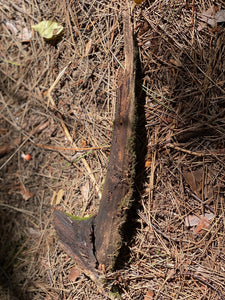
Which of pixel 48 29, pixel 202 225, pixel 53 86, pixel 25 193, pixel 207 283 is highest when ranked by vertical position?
pixel 48 29

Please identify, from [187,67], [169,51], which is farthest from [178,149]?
[169,51]

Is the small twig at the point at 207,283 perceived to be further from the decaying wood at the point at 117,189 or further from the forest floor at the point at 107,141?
the decaying wood at the point at 117,189

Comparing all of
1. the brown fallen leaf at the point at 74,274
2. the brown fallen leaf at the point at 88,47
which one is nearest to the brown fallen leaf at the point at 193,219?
the brown fallen leaf at the point at 74,274

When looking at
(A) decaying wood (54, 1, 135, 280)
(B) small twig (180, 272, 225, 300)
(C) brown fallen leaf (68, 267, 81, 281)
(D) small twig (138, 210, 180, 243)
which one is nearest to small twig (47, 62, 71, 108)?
(A) decaying wood (54, 1, 135, 280)

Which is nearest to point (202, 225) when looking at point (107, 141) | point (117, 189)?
point (117, 189)

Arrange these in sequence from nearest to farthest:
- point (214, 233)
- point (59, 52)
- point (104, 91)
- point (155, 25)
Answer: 1. point (214, 233)
2. point (155, 25)
3. point (104, 91)
4. point (59, 52)

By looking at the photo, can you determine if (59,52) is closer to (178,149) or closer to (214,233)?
(178,149)

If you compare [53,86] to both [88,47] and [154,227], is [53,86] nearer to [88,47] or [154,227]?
[88,47]
